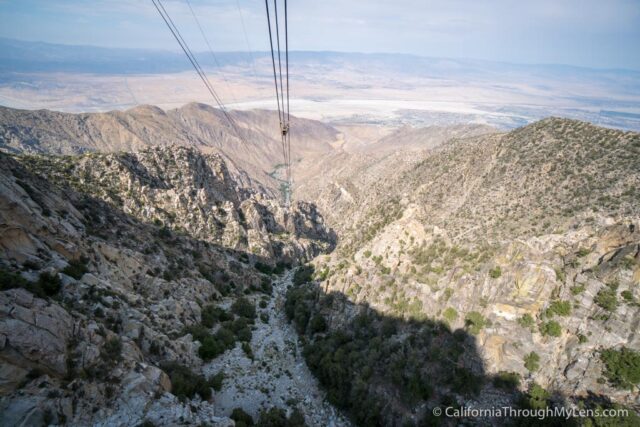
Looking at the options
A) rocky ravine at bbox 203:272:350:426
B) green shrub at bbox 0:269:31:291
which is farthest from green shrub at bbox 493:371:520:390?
green shrub at bbox 0:269:31:291

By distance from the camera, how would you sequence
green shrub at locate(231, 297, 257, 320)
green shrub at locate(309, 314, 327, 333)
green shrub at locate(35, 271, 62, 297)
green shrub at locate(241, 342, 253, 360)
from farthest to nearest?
green shrub at locate(231, 297, 257, 320) < green shrub at locate(309, 314, 327, 333) < green shrub at locate(241, 342, 253, 360) < green shrub at locate(35, 271, 62, 297)

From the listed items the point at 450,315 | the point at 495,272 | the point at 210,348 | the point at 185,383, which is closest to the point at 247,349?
the point at 210,348

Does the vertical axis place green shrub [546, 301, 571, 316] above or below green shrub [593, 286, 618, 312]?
below

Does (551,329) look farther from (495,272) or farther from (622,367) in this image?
(495,272)

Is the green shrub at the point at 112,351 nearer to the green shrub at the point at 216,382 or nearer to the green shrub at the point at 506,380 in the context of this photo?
the green shrub at the point at 216,382

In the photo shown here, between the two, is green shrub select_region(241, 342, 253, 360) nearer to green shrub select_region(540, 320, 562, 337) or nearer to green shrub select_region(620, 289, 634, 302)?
green shrub select_region(540, 320, 562, 337)

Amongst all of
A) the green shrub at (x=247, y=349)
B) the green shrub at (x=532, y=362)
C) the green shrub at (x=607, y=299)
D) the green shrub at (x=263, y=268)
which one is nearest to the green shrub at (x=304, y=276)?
the green shrub at (x=263, y=268)
